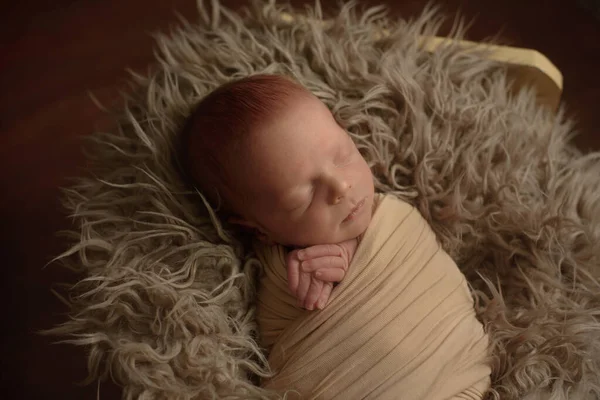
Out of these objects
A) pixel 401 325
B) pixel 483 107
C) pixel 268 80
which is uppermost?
pixel 268 80

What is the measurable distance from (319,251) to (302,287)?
50 mm

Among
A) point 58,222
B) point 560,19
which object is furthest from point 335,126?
point 560,19

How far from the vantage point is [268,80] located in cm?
76

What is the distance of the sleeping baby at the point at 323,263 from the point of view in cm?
72

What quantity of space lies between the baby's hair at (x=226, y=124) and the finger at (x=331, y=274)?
0.48 ft

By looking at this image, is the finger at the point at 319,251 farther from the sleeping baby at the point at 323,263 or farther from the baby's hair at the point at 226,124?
the baby's hair at the point at 226,124

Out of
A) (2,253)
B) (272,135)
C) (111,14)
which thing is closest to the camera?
(272,135)

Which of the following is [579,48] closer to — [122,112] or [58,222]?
[122,112]

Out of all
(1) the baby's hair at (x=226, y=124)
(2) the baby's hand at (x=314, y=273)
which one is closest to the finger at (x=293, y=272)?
(2) the baby's hand at (x=314, y=273)

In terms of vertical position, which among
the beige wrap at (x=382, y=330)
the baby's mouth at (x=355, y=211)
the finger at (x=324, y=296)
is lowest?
the beige wrap at (x=382, y=330)

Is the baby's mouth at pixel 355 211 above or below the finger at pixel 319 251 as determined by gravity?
above

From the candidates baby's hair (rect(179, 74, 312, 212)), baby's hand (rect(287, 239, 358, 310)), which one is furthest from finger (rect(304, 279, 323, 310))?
baby's hair (rect(179, 74, 312, 212))

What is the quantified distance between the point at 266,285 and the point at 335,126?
229mm

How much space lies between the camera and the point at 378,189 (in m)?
0.89
